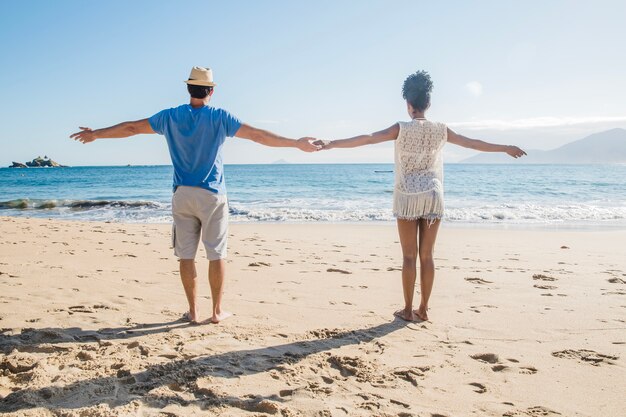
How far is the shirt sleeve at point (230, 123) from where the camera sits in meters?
3.65

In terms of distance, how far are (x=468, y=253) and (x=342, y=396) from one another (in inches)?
227

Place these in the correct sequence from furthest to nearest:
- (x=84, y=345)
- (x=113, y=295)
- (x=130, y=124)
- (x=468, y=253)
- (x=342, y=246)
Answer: (x=342, y=246)
(x=468, y=253)
(x=113, y=295)
(x=130, y=124)
(x=84, y=345)

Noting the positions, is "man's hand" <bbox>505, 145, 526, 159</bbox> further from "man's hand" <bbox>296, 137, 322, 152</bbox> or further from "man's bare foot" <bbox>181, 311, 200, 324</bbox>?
"man's bare foot" <bbox>181, 311, 200, 324</bbox>

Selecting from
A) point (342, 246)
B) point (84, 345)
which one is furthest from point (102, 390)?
point (342, 246)

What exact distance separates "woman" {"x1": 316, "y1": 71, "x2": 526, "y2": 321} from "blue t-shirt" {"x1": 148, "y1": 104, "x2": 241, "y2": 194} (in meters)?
1.10

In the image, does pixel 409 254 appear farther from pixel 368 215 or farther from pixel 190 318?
pixel 368 215

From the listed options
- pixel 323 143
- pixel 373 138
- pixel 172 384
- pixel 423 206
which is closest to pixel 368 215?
pixel 323 143

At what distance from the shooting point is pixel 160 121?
12.1 ft

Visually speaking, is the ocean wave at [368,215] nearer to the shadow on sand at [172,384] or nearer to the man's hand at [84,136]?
the man's hand at [84,136]

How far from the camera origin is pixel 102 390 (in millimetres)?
2592

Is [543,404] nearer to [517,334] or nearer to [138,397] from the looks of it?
[517,334]

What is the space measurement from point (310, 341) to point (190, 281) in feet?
3.86

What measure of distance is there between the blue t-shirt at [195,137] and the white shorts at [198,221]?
3.2 inches

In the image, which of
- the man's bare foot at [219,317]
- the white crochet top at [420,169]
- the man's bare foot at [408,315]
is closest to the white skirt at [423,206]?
the white crochet top at [420,169]
